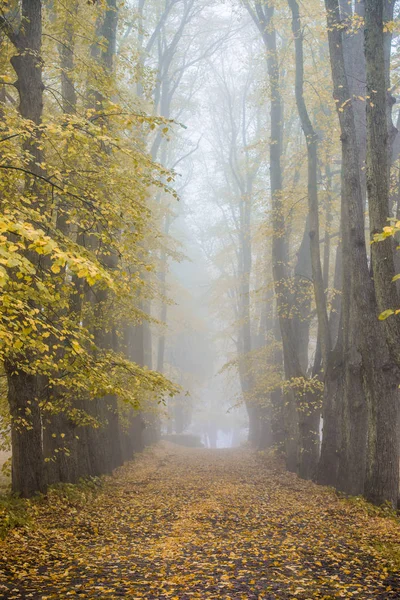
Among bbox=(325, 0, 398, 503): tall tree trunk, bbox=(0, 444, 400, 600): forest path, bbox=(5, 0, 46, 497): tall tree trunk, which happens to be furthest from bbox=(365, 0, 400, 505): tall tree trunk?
bbox=(5, 0, 46, 497): tall tree trunk

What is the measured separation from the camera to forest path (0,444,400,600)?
471 cm

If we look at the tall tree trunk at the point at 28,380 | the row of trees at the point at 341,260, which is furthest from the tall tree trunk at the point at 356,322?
the tall tree trunk at the point at 28,380

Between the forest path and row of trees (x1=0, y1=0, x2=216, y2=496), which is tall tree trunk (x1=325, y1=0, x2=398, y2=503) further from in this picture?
row of trees (x1=0, y1=0, x2=216, y2=496)

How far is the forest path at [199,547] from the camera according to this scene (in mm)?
4707

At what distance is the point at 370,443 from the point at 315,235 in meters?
5.36

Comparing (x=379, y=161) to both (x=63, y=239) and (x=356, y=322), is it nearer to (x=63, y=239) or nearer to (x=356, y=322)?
(x=356, y=322)

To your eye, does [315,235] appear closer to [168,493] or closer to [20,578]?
[168,493]

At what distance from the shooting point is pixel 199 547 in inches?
251

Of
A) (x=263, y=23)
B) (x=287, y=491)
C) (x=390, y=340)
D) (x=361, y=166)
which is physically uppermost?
(x=263, y=23)

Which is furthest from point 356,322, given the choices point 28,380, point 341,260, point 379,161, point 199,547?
point 28,380

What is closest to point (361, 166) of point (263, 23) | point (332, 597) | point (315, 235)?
point (315, 235)

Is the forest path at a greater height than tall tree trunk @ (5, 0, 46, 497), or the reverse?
tall tree trunk @ (5, 0, 46, 497)

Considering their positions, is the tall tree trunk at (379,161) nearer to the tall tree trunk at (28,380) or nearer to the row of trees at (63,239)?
the row of trees at (63,239)

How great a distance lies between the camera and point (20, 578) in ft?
15.6
